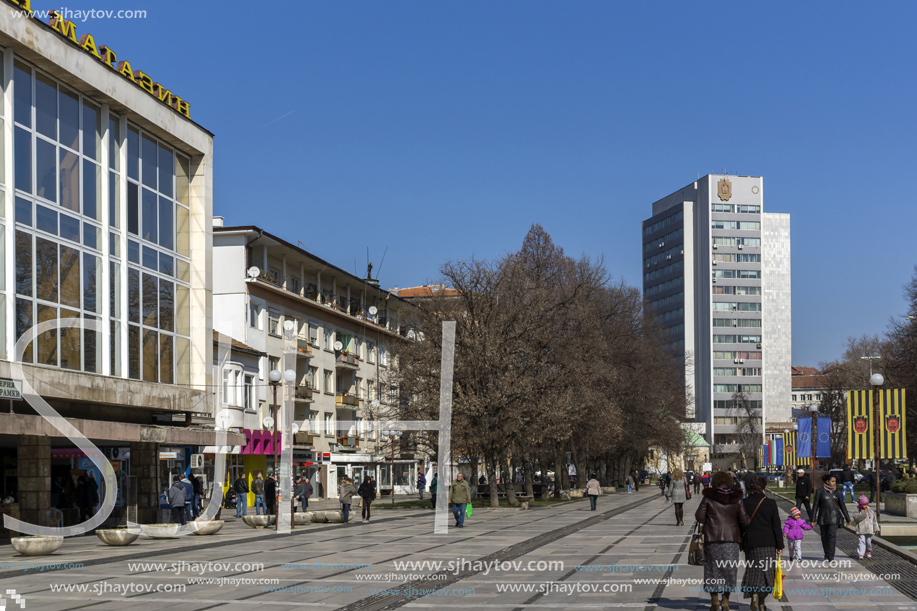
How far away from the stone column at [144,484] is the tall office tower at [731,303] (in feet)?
408

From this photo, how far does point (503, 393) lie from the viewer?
39938 mm

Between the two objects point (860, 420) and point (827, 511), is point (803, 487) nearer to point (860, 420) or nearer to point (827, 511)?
point (860, 420)

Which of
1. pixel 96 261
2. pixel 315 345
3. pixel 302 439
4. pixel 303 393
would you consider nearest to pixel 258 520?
pixel 96 261

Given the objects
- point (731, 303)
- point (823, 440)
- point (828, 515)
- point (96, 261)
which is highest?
point (731, 303)

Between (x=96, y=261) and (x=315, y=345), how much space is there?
115 ft

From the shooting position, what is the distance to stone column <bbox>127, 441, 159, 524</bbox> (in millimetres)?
32469

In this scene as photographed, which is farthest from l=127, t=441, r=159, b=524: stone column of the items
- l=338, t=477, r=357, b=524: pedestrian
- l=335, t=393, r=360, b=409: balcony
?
l=335, t=393, r=360, b=409: balcony

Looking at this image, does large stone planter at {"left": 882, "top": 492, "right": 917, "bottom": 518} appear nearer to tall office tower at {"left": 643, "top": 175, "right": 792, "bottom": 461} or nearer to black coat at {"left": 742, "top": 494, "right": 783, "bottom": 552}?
black coat at {"left": 742, "top": 494, "right": 783, "bottom": 552}

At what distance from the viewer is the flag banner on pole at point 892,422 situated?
104 ft

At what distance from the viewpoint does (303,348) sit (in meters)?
60.7

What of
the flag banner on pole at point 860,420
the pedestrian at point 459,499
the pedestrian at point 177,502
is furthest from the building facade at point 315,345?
the flag banner on pole at point 860,420

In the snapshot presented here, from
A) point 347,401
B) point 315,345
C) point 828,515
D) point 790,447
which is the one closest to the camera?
point 828,515

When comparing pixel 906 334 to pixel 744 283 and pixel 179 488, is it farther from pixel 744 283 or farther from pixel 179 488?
pixel 744 283

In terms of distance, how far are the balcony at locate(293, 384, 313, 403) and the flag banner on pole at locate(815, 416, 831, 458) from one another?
1167 inches
